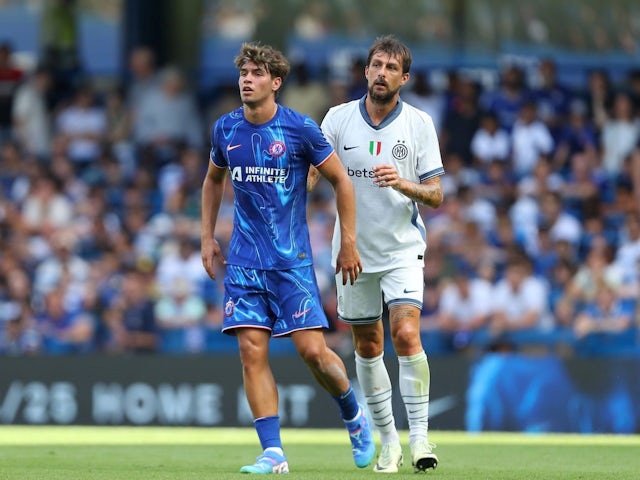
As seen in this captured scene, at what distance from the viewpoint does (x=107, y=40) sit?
23188 mm

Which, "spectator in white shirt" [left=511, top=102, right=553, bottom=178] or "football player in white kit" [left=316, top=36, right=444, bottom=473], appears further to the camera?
"spectator in white shirt" [left=511, top=102, right=553, bottom=178]

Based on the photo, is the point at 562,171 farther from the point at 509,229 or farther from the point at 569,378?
the point at 569,378

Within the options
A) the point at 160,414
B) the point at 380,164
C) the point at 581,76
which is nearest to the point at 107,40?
the point at 581,76

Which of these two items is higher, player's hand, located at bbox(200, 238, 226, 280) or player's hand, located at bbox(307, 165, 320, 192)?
player's hand, located at bbox(307, 165, 320, 192)

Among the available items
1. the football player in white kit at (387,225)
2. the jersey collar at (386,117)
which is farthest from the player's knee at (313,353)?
the jersey collar at (386,117)

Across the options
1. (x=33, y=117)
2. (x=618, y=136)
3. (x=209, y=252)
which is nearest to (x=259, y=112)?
(x=209, y=252)

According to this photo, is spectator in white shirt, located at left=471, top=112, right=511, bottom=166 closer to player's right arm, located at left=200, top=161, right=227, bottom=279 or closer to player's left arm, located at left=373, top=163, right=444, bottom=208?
player's left arm, located at left=373, top=163, right=444, bottom=208

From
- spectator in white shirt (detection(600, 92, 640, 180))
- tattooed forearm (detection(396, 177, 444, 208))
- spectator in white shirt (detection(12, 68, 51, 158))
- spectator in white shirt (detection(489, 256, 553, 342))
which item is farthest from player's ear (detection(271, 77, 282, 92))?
spectator in white shirt (detection(12, 68, 51, 158))

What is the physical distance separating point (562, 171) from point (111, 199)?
19.6 feet

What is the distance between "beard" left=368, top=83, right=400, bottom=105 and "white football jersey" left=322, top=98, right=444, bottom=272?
114mm

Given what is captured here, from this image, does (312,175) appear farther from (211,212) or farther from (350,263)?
(350,263)

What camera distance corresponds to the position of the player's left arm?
27.5 ft

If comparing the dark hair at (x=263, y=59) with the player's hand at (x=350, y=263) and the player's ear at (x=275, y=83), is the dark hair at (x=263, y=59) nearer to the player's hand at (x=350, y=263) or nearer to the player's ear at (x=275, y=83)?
the player's ear at (x=275, y=83)

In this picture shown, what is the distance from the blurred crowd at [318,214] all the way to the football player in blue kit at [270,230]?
272 inches
